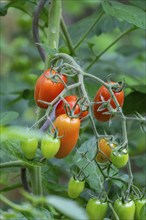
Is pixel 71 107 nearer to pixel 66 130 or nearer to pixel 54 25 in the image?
pixel 66 130

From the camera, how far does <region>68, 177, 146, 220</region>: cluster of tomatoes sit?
1.45m

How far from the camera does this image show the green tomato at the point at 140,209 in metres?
1.46

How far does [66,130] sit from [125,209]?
0.22m

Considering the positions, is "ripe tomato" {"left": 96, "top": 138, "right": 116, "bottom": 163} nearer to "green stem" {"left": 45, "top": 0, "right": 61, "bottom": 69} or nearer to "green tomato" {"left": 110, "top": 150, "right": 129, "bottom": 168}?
"green tomato" {"left": 110, "top": 150, "right": 129, "bottom": 168}

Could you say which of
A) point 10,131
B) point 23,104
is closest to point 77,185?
point 10,131

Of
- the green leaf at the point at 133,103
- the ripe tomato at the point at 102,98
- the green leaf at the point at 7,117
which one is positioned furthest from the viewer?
the green leaf at the point at 133,103

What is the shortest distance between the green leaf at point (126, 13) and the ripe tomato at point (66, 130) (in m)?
0.54

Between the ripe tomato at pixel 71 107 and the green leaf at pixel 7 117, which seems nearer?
the ripe tomato at pixel 71 107

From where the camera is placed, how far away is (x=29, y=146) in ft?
4.78

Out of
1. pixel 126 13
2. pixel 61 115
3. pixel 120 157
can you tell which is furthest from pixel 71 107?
pixel 126 13

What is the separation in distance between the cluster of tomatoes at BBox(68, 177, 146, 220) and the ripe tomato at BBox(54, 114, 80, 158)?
0.28 feet

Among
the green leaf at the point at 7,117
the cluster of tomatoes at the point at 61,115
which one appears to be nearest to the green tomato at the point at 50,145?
the cluster of tomatoes at the point at 61,115

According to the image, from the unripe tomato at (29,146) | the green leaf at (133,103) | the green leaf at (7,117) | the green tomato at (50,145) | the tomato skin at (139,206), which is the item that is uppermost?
the green tomato at (50,145)

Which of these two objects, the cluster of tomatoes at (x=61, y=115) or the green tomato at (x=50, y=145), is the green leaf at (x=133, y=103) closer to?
the cluster of tomatoes at (x=61, y=115)
